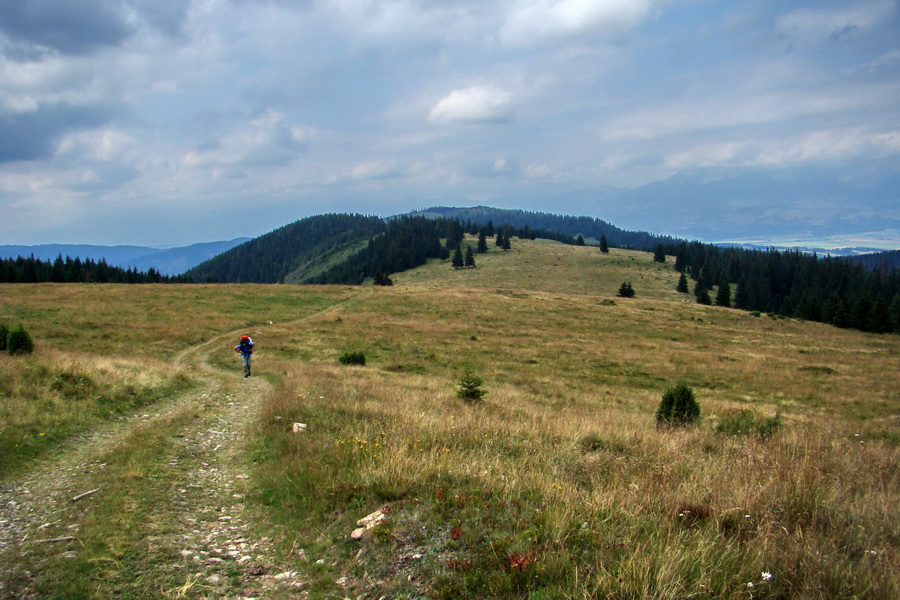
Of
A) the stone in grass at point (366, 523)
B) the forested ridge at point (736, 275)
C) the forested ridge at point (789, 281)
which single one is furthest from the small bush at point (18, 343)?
the forested ridge at point (789, 281)

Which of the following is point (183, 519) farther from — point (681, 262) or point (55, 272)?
point (681, 262)

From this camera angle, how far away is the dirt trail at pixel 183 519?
4402 millimetres

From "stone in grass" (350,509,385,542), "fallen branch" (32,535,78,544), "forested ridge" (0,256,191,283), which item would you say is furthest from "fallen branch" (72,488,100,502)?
"forested ridge" (0,256,191,283)

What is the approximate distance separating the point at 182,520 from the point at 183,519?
0.03 meters

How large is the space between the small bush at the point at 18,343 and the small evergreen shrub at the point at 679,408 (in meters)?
23.4

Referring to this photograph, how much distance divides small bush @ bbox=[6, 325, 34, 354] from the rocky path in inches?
430

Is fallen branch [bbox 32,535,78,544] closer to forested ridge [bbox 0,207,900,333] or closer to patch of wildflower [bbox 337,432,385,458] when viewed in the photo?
patch of wildflower [bbox 337,432,385,458]

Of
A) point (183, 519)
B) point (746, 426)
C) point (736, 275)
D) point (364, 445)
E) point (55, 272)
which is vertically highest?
point (55, 272)

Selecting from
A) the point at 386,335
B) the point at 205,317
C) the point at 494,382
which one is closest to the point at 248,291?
the point at 205,317

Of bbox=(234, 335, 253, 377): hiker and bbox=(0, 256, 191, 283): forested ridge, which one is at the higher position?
bbox=(0, 256, 191, 283): forested ridge

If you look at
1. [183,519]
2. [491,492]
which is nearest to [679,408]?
[491,492]

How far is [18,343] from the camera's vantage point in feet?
55.1

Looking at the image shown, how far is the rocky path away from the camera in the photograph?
4.39 metres

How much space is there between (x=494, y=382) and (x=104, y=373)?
1640 centimetres
